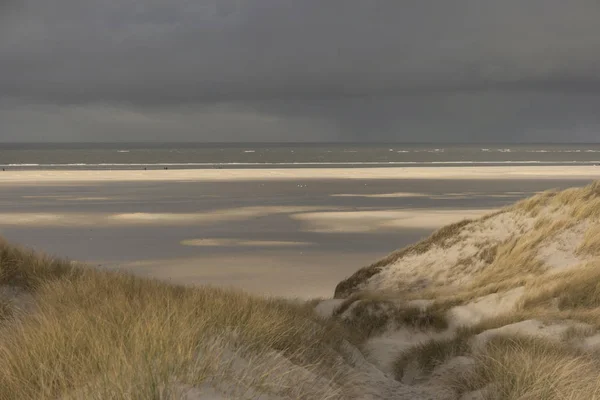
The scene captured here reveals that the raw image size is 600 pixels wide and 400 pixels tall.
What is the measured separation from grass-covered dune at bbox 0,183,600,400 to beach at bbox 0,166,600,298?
150 inches

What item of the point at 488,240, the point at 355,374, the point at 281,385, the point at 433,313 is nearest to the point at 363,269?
the point at 488,240

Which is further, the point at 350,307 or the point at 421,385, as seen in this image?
the point at 350,307

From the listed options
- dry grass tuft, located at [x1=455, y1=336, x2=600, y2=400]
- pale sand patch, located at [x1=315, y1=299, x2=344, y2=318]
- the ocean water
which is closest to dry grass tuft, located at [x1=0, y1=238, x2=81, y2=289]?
pale sand patch, located at [x1=315, y1=299, x2=344, y2=318]

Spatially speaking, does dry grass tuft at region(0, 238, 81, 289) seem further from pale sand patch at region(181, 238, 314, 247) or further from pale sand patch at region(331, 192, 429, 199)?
pale sand patch at region(331, 192, 429, 199)

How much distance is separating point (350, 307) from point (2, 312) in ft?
21.7

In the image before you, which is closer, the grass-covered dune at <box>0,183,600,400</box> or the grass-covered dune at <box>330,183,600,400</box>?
the grass-covered dune at <box>0,183,600,400</box>

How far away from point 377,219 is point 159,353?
2312 cm

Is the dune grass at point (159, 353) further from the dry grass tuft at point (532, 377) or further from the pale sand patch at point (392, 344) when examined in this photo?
the pale sand patch at point (392, 344)

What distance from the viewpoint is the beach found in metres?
17.5

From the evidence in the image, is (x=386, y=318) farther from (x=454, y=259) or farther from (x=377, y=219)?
(x=377, y=219)

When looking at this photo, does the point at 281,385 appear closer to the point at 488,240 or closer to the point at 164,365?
the point at 164,365

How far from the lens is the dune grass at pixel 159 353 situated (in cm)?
418

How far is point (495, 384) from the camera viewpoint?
6059 millimetres

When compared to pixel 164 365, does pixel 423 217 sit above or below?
below
